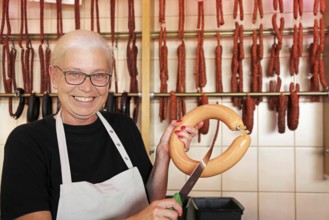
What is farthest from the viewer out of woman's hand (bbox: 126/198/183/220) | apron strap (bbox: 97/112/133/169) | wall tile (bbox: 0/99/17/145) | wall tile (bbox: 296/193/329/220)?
wall tile (bbox: 0/99/17/145)

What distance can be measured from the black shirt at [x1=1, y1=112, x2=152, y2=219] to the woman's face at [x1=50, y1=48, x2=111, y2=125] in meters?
0.10

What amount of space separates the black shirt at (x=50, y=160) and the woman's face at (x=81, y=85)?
10cm

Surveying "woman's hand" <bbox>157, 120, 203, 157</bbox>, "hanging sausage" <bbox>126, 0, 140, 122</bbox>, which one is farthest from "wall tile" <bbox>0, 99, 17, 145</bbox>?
→ "woman's hand" <bbox>157, 120, 203, 157</bbox>

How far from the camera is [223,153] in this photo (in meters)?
1.13

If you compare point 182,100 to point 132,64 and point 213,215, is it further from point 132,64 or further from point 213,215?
point 213,215

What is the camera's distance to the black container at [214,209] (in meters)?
1.80

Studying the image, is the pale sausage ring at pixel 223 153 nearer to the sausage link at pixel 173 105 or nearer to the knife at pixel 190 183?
the knife at pixel 190 183

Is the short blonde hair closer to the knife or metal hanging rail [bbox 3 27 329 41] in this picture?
the knife

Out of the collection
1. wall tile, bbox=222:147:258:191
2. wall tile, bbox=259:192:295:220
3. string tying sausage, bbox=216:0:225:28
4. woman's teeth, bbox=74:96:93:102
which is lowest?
wall tile, bbox=259:192:295:220

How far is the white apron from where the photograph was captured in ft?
3.73

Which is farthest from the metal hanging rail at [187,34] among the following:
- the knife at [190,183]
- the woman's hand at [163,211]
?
the woman's hand at [163,211]

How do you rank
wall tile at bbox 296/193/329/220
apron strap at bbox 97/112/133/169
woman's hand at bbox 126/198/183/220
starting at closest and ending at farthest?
woman's hand at bbox 126/198/183/220 < apron strap at bbox 97/112/133/169 < wall tile at bbox 296/193/329/220

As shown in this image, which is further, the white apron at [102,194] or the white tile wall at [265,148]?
the white tile wall at [265,148]

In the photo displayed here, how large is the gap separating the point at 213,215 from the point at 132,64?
1.06 m
